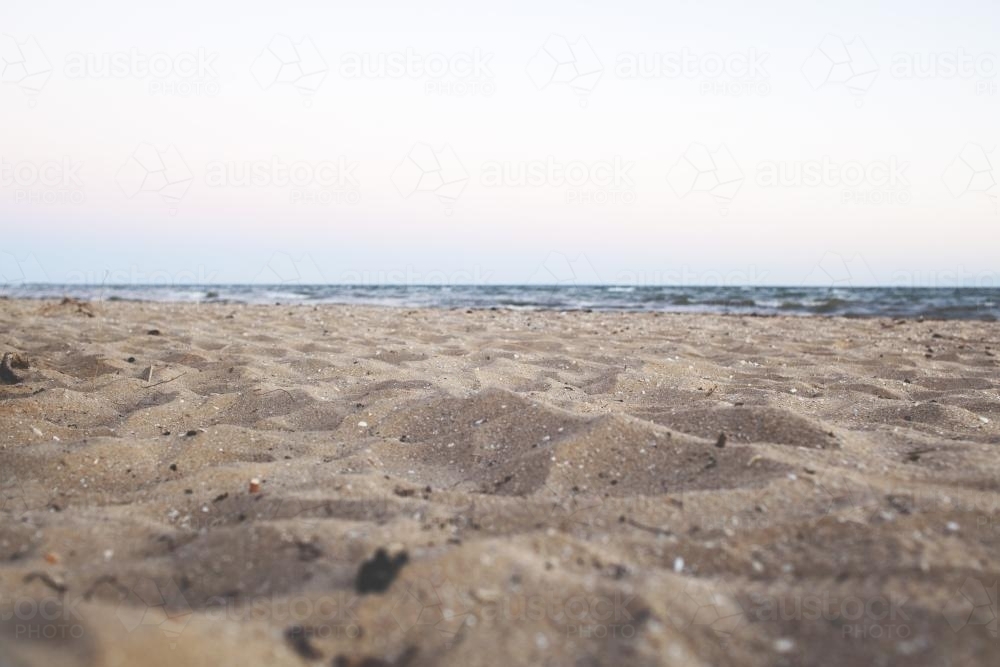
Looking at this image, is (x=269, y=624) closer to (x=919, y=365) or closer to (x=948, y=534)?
(x=948, y=534)

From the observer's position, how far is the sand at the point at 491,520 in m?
1.31

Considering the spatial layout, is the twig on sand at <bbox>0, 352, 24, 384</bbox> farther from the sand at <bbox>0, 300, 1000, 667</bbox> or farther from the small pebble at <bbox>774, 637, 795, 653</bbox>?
the small pebble at <bbox>774, 637, 795, 653</bbox>

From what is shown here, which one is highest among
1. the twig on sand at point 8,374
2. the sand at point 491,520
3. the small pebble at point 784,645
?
the twig on sand at point 8,374

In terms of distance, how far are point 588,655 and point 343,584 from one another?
1.93 ft

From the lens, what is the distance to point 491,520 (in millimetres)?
1918

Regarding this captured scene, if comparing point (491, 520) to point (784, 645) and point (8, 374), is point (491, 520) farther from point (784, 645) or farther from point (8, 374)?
point (8, 374)

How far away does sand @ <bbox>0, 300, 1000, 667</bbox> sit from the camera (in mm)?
1307

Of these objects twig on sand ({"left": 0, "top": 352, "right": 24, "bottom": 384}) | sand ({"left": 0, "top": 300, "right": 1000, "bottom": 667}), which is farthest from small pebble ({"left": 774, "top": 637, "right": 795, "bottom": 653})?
twig on sand ({"left": 0, "top": 352, "right": 24, "bottom": 384})

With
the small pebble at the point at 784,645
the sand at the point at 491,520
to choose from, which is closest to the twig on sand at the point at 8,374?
the sand at the point at 491,520

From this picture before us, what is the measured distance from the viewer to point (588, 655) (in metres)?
1.28

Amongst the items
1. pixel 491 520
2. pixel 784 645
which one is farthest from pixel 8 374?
pixel 784 645

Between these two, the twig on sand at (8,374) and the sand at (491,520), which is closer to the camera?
the sand at (491,520)

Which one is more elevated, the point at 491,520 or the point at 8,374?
the point at 8,374

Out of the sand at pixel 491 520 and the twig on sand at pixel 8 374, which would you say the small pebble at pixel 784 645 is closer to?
the sand at pixel 491 520
